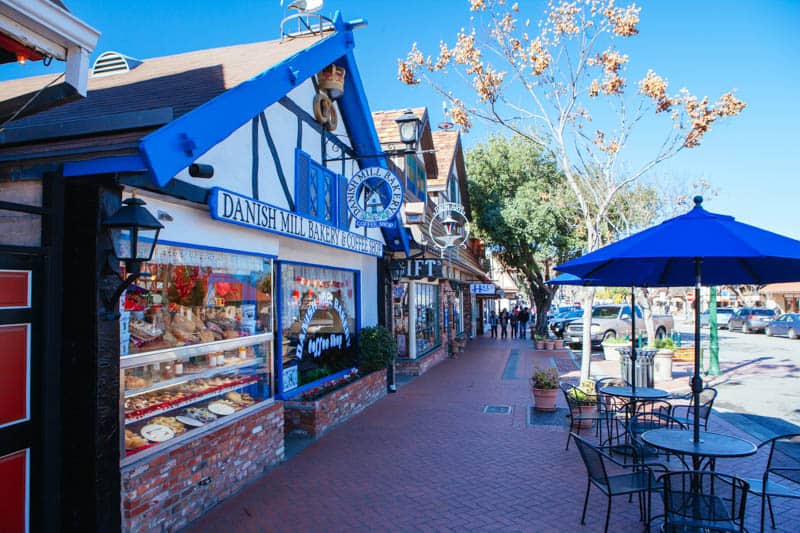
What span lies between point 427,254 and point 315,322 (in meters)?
5.80

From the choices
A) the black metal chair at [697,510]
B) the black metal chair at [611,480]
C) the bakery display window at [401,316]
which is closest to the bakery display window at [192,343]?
the black metal chair at [611,480]

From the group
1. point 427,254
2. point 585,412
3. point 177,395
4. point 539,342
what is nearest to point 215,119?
point 177,395

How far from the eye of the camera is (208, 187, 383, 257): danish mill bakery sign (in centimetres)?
588

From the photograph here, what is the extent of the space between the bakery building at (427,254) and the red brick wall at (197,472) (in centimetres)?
635

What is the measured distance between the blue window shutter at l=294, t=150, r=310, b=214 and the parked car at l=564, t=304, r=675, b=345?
16.8 m

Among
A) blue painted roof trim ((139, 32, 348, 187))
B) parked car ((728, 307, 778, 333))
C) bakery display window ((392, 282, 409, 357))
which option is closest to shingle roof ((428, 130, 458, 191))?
bakery display window ((392, 282, 409, 357))

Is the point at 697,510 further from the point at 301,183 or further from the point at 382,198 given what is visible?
the point at 301,183

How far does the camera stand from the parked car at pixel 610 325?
22547 mm

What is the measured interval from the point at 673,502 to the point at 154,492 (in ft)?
14.7

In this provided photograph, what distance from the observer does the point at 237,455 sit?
243 inches

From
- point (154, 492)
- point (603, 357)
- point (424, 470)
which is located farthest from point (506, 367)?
point (154, 492)

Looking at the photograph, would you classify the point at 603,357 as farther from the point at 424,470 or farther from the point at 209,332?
the point at 209,332

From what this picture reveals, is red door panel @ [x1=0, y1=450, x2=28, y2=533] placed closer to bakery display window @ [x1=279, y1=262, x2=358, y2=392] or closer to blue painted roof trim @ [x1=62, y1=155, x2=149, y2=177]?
blue painted roof trim @ [x1=62, y1=155, x2=149, y2=177]

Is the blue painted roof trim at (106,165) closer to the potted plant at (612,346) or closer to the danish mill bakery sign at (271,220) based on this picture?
the danish mill bakery sign at (271,220)
